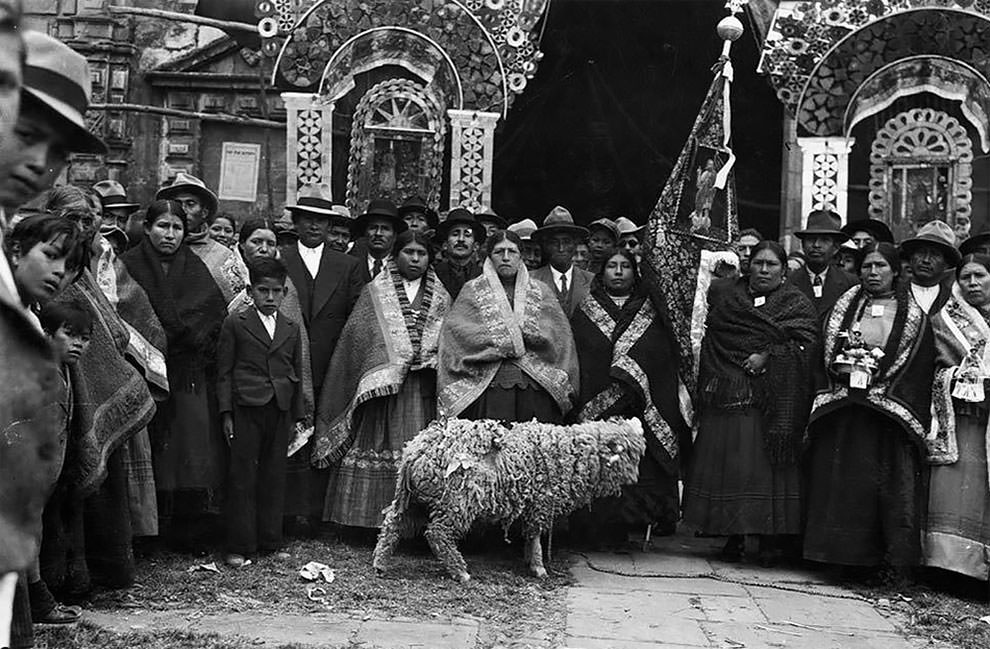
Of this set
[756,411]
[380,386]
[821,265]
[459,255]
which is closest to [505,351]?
[380,386]

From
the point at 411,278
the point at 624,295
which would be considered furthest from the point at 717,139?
the point at 411,278

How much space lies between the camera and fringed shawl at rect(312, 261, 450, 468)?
6715mm

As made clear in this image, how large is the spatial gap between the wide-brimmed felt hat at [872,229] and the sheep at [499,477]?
2.47 m

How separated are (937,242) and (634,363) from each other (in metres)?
1.80

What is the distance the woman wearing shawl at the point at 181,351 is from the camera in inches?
245

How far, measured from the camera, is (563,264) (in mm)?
7598

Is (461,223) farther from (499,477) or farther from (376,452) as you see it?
(499,477)

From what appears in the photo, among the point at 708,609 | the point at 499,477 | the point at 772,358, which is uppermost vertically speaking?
the point at 772,358

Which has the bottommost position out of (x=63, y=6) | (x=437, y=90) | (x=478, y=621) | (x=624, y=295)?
(x=478, y=621)

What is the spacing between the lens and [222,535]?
6172 mm

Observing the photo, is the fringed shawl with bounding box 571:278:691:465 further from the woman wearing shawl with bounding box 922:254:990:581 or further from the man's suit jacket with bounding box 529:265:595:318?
the woman wearing shawl with bounding box 922:254:990:581

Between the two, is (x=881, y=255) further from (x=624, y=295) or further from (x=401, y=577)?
(x=401, y=577)

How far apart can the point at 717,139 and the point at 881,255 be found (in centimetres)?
156

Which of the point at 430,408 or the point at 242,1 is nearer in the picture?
the point at 430,408
